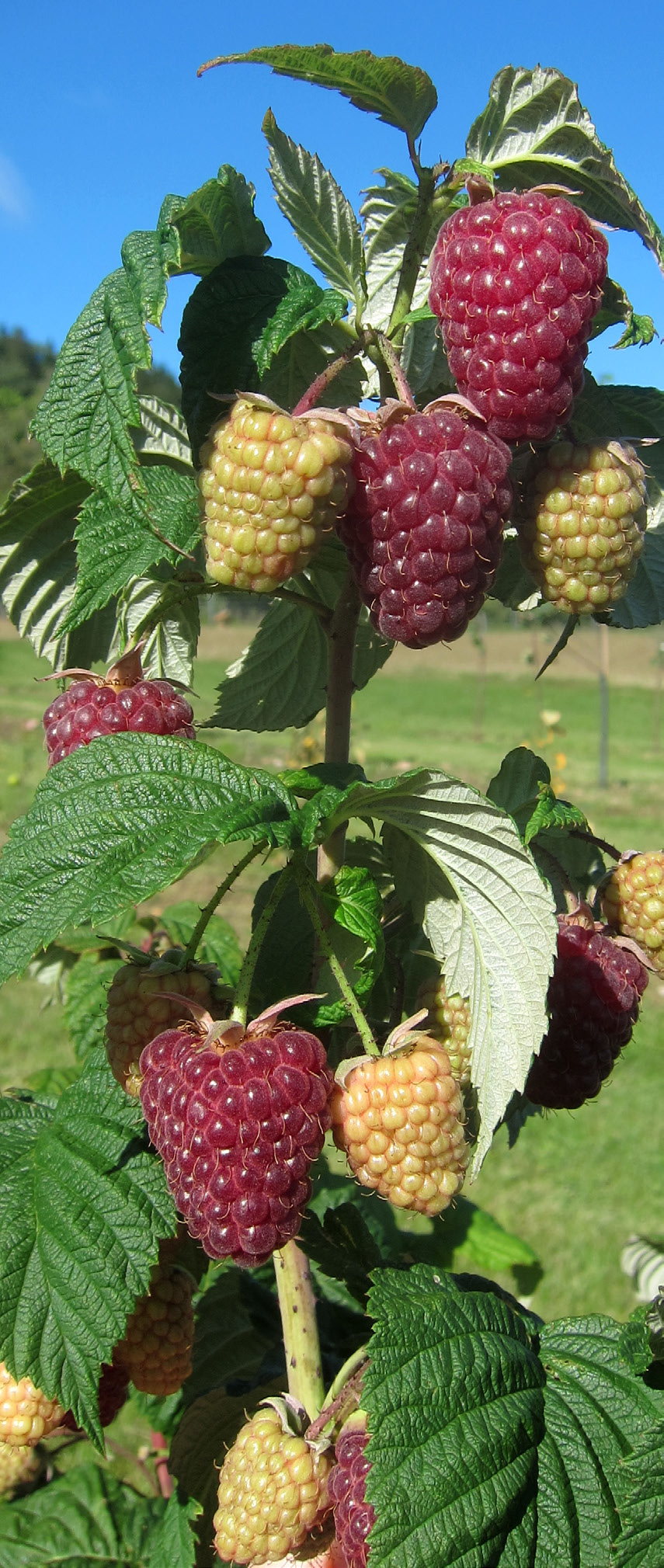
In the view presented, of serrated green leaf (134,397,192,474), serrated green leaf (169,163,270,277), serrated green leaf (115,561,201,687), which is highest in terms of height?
serrated green leaf (169,163,270,277)

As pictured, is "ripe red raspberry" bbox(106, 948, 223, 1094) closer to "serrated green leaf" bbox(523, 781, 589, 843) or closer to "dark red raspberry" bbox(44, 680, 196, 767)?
"dark red raspberry" bbox(44, 680, 196, 767)

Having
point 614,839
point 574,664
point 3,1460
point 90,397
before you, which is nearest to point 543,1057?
point 90,397

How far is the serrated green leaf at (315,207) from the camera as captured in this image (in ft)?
3.19

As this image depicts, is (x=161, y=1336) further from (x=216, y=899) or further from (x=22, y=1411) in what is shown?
(x=216, y=899)

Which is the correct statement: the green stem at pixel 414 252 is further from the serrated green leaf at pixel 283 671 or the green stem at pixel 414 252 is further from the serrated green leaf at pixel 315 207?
the serrated green leaf at pixel 283 671

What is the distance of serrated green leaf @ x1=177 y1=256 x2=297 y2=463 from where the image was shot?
93cm

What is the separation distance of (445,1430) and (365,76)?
103 centimetres

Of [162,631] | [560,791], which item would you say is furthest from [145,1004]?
[560,791]

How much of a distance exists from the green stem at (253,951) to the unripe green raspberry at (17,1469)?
68 cm

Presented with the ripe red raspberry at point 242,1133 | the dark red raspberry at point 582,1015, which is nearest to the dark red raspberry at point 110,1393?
the ripe red raspberry at point 242,1133

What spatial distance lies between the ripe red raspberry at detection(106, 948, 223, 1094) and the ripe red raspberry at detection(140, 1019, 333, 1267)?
0.09 metres

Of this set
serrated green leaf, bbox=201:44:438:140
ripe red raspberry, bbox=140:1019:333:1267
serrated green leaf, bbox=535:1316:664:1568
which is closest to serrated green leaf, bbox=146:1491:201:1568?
serrated green leaf, bbox=535:1316:664:1568

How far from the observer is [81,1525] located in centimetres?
151

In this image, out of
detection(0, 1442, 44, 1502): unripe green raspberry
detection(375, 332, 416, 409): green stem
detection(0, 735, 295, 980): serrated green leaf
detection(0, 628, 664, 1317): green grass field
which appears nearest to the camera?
detection(0, 735, 295, 980): serrated green leaf
